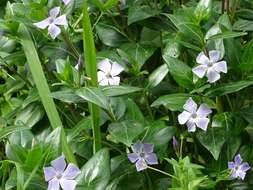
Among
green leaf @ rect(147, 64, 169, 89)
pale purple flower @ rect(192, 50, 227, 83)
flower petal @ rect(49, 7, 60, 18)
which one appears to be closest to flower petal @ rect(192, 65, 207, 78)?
pale purple flower @ rect(192, 50, 227, 83)

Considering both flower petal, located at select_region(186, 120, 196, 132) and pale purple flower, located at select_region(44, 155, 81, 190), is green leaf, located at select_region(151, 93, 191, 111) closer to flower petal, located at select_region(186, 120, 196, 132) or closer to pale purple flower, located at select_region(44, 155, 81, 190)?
flower petal, located at select_region(186, 120, 196, 132)

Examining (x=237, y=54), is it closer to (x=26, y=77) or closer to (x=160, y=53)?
(x=160, y=53)

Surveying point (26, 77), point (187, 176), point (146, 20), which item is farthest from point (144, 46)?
point (187, 176)

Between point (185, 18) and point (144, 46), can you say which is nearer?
point (185, 18)

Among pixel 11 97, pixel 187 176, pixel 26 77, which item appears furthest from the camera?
pixel 11 97

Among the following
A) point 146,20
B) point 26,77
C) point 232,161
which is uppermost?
point 146,20

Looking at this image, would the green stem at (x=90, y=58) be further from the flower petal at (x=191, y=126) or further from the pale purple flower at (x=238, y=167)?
the pale purple flower at (x=238, y=167)
